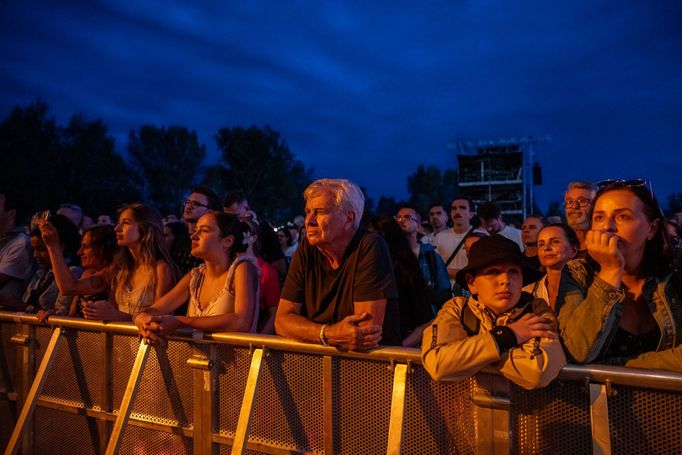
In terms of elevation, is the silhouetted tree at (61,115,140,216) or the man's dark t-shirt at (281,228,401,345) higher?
the silhouetted tree at (61,115,140,216)

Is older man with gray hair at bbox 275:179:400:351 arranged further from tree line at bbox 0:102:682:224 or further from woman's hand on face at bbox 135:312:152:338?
tree line at bbox 0:102:682:224

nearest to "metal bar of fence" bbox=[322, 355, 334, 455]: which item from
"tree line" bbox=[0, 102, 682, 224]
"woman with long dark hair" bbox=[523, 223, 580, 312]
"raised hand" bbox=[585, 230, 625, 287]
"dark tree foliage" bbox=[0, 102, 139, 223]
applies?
"raised hand" bbox=[585, 230, 625, 287]

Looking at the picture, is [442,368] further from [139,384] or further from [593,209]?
[139,384]

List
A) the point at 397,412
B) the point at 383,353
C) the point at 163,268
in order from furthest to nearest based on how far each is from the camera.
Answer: the point at 163,268
the point at 383,353
the point at 397,412

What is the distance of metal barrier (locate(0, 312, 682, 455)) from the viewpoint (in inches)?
76.3

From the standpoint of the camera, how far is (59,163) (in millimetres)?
37844

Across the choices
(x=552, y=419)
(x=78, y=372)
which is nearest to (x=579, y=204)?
(x=552, y=419)

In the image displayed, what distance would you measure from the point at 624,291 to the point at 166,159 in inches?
2502

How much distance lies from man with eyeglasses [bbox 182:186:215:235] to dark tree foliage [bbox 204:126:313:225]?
44.8 metres

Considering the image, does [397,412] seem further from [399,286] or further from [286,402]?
[399,286]

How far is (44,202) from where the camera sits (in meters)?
34.7

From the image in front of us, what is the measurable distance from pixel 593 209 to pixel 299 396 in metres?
1.79

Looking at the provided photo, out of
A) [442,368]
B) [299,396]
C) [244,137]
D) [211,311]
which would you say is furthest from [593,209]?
[244,137]

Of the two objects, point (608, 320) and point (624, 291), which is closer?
point (608, 320)
